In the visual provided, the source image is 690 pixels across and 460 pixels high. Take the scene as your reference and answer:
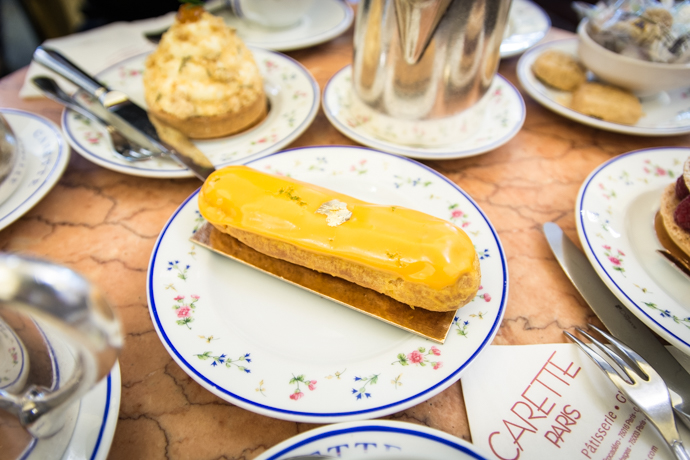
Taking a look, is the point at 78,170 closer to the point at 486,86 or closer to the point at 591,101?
the point at 486,86

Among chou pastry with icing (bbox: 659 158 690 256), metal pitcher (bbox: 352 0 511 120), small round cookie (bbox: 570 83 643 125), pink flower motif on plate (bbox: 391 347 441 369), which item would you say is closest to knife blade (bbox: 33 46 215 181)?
metal pitcher (bbox: 352 0 511 120)

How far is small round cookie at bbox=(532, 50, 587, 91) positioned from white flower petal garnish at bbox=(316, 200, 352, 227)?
1013 mm

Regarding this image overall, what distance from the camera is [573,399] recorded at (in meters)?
0.61

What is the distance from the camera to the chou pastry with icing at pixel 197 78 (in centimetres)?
100

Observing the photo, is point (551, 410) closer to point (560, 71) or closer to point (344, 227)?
point (344, 227)

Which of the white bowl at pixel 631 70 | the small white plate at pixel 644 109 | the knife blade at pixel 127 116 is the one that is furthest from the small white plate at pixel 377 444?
the white bowl at pixel 631 70

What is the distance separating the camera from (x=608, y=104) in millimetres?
1156

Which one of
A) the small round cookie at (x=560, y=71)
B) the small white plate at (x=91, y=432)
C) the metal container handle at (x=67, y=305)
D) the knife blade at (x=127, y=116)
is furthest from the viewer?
the small round cookie at (x=560, y=71)

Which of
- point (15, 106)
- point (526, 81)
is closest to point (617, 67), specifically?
point (526, 81)

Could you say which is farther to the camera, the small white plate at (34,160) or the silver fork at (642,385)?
the small white plate at (34,160)

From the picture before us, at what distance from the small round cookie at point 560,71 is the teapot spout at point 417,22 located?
65cm

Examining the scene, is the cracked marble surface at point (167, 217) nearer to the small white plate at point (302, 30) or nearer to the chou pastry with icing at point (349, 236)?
the chou pastry with icing at point (349, 236)

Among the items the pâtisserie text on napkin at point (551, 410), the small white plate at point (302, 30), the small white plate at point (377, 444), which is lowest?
the pâtisserie text on napkin at point (551, 410)

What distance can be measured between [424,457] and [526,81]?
4.05 feet
